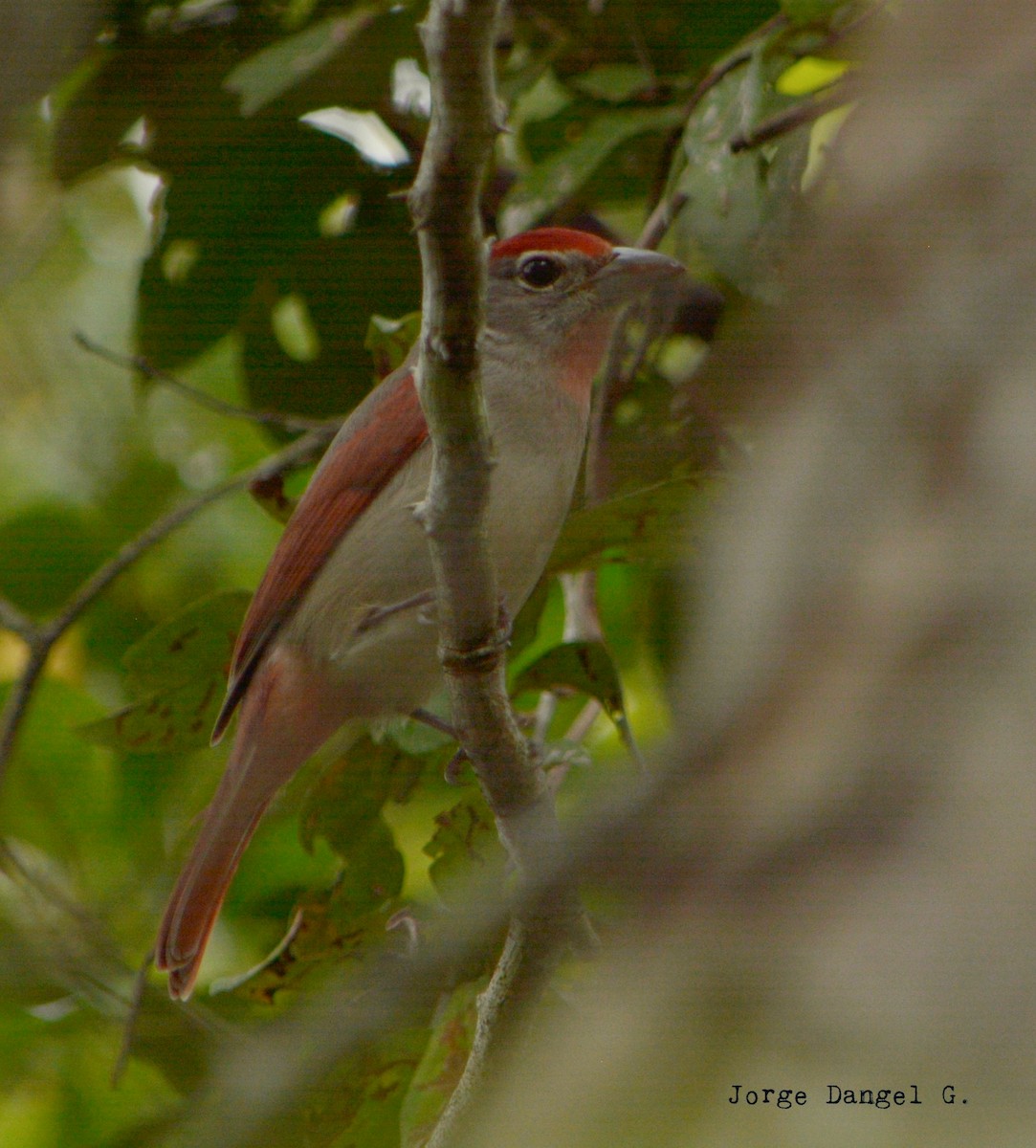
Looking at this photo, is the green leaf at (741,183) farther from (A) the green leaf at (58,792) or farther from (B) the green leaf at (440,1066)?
(A) the green leaf at (58,792)

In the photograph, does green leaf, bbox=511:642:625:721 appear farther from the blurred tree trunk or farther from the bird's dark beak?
the blurred tree trunk

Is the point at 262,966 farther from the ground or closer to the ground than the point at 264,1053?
closer to the ground

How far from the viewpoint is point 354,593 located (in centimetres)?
338

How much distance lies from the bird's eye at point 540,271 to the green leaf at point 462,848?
1330 mm

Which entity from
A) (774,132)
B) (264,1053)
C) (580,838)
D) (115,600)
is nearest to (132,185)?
(115,600)

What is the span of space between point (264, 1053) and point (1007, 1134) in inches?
36.2

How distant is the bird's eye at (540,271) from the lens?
11.8ft

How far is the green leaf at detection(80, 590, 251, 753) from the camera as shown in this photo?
3273 mm

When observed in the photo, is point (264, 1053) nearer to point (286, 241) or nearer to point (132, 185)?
point (286, 241)

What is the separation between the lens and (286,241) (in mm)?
3941

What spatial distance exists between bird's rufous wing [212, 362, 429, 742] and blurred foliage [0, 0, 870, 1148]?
0.11m

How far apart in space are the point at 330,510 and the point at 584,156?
1045 mm

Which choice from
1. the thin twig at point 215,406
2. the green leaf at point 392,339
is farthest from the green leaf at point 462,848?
the thin twig at point 215,406

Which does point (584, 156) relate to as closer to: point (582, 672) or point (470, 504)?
point (582, 672)
